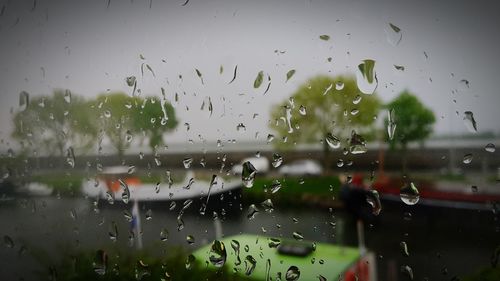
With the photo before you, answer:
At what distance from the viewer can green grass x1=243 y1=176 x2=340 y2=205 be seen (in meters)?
0.53

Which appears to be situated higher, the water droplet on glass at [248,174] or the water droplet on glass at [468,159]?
the water droplet on glass at [468,159]

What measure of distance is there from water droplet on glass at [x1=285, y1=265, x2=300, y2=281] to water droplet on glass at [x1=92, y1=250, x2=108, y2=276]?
463 mm

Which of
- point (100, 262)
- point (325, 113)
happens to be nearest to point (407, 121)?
point (325, 113)

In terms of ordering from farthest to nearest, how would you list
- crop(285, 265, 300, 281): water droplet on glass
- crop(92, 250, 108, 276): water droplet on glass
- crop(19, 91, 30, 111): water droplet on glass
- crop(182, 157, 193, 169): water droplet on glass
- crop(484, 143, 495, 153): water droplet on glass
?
crop(19, 91, 30, 111): water droplet on glass → crop(92, 250, 108, 276): water droplet on glass → crop(182, 157, 193, 169): water droplet on glass → crop(285, 265, 300, 281): water droplet on glass → crop(484, 143, 495, 153): water droplet on glass

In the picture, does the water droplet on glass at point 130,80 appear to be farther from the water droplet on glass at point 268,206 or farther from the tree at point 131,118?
the water droplet on glass at point 268,206

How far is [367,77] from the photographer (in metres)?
0.52

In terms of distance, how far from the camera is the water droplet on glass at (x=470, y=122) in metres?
0.45

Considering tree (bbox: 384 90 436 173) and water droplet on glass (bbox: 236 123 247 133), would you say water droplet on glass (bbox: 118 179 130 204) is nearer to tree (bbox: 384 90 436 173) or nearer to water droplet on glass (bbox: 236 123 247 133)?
water droplet on glass (bbox: 236 123 247 133)

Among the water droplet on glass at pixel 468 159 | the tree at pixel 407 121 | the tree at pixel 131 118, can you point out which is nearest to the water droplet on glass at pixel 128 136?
the tree at pixel 131 118

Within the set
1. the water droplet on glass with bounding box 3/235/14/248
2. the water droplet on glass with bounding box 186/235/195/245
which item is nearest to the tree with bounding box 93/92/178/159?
the water droplet on glass with bounding box 186/235/195/245

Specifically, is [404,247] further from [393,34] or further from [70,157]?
[70,157]

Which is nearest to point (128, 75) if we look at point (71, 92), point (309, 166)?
point (71, 92)

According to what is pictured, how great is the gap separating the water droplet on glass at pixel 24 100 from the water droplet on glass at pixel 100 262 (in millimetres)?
475

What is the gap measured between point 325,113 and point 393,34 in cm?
16
